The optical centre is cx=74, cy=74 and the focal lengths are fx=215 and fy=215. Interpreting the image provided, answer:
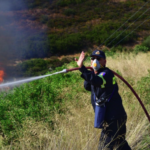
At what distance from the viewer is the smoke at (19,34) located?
1989cm

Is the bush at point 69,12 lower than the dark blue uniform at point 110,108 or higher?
higher

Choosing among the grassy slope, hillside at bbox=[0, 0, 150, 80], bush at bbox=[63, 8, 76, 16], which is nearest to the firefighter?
the grassy slope

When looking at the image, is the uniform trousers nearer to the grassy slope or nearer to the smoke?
the grassy slope

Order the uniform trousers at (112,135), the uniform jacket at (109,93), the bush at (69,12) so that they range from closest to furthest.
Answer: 1. the uniform jacket at (109,93)
2. the uniform trousers at (112,135)
3. the bush at (69,12)

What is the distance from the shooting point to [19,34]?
25375mm

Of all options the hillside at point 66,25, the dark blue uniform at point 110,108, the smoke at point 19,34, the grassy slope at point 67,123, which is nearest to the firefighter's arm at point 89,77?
the dark blue uniform at point 110,108

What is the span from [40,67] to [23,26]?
15.3 meters

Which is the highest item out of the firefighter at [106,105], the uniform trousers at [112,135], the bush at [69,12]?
the bush at [69,12]

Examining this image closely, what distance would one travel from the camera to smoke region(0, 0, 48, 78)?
1989cm

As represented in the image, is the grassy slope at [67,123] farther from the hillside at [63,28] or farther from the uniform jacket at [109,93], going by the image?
the hillside at [63,28]

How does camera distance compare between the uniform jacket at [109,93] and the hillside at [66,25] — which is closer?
the uniform jacket at [109,93]

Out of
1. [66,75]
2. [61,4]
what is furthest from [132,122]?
[61,4]

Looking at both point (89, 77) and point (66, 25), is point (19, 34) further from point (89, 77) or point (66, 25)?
point (89, 77)

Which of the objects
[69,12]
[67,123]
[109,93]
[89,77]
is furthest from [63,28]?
[89,77]
